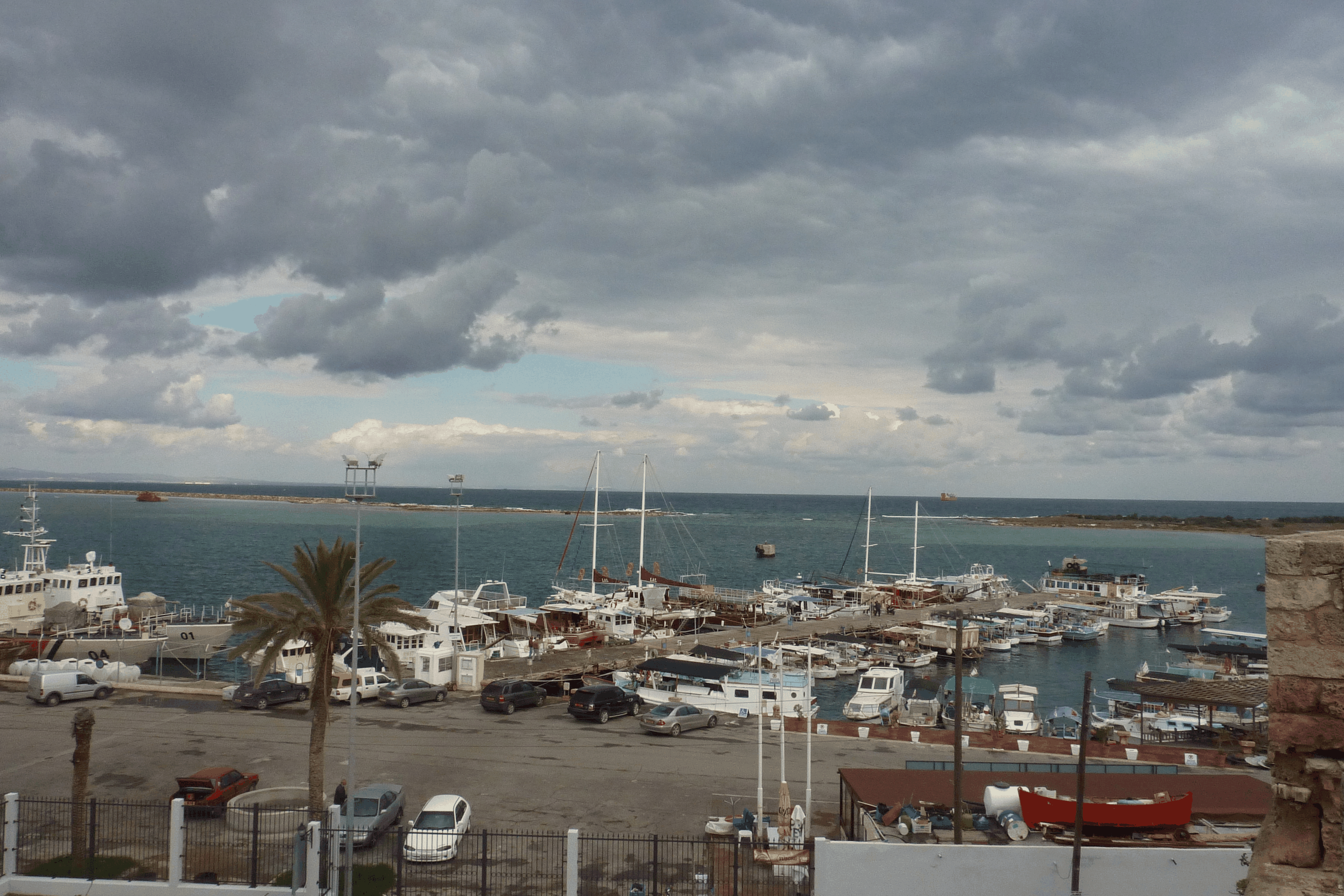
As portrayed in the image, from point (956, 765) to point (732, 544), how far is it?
165 metres

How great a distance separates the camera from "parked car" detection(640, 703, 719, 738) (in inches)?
1296

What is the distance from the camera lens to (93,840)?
59.6ft

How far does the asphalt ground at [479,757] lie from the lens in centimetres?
2414

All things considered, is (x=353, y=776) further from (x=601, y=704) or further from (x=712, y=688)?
(x=712, y=688)

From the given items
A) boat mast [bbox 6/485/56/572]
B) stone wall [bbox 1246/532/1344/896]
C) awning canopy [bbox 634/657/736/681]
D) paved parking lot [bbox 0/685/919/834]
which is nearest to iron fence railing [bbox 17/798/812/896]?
paved parking lot [bbox 0/685/919/834]

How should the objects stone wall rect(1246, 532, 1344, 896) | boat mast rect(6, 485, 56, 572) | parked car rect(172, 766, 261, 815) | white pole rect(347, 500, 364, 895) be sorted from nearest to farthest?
stone wall rect(1246, 532, 1344, 896) < white pole rect(347, 500, 364, 895) < parked car rect(172, 766, 261, 815) < boat mast rect(6, 485, 56, 572)

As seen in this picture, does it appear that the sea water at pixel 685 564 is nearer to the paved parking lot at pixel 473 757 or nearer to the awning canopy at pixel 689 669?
the awning canopy at pixel 689 669

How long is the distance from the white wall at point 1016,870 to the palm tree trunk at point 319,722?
12.4 meters

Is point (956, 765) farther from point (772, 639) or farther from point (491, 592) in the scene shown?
point (491, 592)

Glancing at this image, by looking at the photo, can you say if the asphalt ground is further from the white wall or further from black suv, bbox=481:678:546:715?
the white wall

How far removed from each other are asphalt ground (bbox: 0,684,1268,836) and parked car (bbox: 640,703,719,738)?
1.14 feet

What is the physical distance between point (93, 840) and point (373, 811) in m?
5.78

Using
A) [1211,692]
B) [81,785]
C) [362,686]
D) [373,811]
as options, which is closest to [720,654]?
[362,686]

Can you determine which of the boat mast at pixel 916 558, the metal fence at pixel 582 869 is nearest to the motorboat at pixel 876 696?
the metal fence at pixel 582 869
